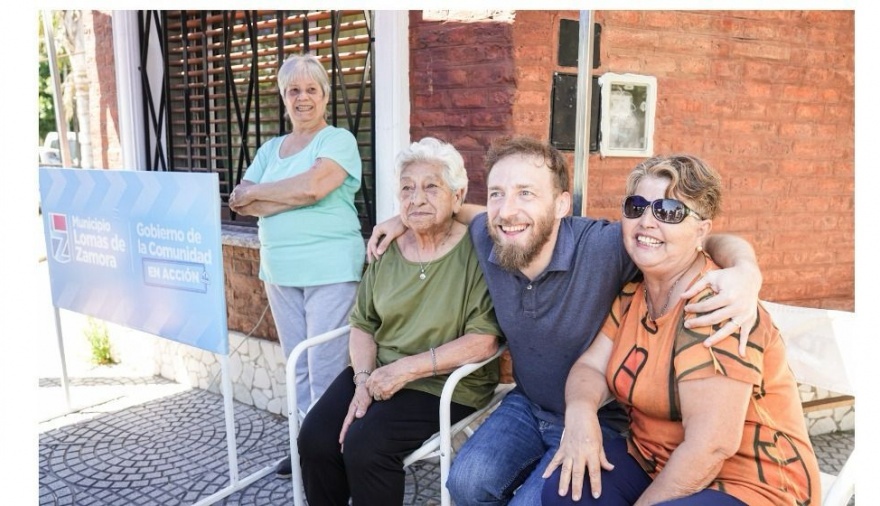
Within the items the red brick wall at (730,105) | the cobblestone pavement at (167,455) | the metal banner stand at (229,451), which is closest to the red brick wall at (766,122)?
the red brick wall at (730,105)

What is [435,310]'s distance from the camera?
93.8 inches

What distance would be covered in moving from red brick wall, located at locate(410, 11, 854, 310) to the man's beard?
0.92 m

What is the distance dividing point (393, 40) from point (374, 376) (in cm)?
177

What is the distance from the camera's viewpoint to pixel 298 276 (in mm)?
2951

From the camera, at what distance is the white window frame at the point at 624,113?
3.09m

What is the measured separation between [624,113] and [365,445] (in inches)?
81.7

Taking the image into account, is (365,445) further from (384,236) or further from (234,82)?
(234,82)

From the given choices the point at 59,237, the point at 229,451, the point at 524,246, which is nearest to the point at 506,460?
the point at 524,246

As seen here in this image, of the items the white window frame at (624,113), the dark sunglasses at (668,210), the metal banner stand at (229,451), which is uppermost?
the white window frame at (624,113)

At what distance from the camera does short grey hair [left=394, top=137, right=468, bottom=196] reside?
95.6 inches

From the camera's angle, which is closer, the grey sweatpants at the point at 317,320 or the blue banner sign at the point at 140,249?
the blue banner sign at the point at 140,249

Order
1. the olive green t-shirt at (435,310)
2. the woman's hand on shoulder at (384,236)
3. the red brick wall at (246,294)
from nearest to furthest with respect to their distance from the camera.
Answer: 1. the olive green t-shirt at (435,310)
2. the woman's hand on shoulder at (384,236)
3. the red brick wall at (246,294)

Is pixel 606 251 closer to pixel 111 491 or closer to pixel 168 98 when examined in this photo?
pixel 111 491

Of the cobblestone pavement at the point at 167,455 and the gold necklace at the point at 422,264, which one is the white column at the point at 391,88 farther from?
the cobblestone pavement at the point at 167,455
